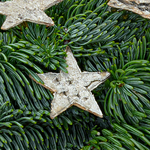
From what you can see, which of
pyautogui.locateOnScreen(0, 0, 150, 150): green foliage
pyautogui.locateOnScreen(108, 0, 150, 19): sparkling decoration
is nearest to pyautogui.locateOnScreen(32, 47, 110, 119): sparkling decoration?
pyautogui.locateOnScreen(0, 0, 150, 150): green foliage

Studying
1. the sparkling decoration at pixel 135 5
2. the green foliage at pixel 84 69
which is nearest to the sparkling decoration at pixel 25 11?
the green foliage at pixel 84 69

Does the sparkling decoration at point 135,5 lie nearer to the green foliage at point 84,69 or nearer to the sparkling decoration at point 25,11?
the green foliage at point 84,69

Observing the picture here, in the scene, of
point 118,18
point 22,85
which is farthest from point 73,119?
point 118,18

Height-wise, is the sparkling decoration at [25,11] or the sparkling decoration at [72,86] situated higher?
the sparkling decoration at [25,11]

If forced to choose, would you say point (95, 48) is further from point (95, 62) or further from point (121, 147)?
point (121, 147)

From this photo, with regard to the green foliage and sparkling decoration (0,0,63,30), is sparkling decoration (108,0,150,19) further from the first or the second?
sparkling decoration (0,0,63,30)
